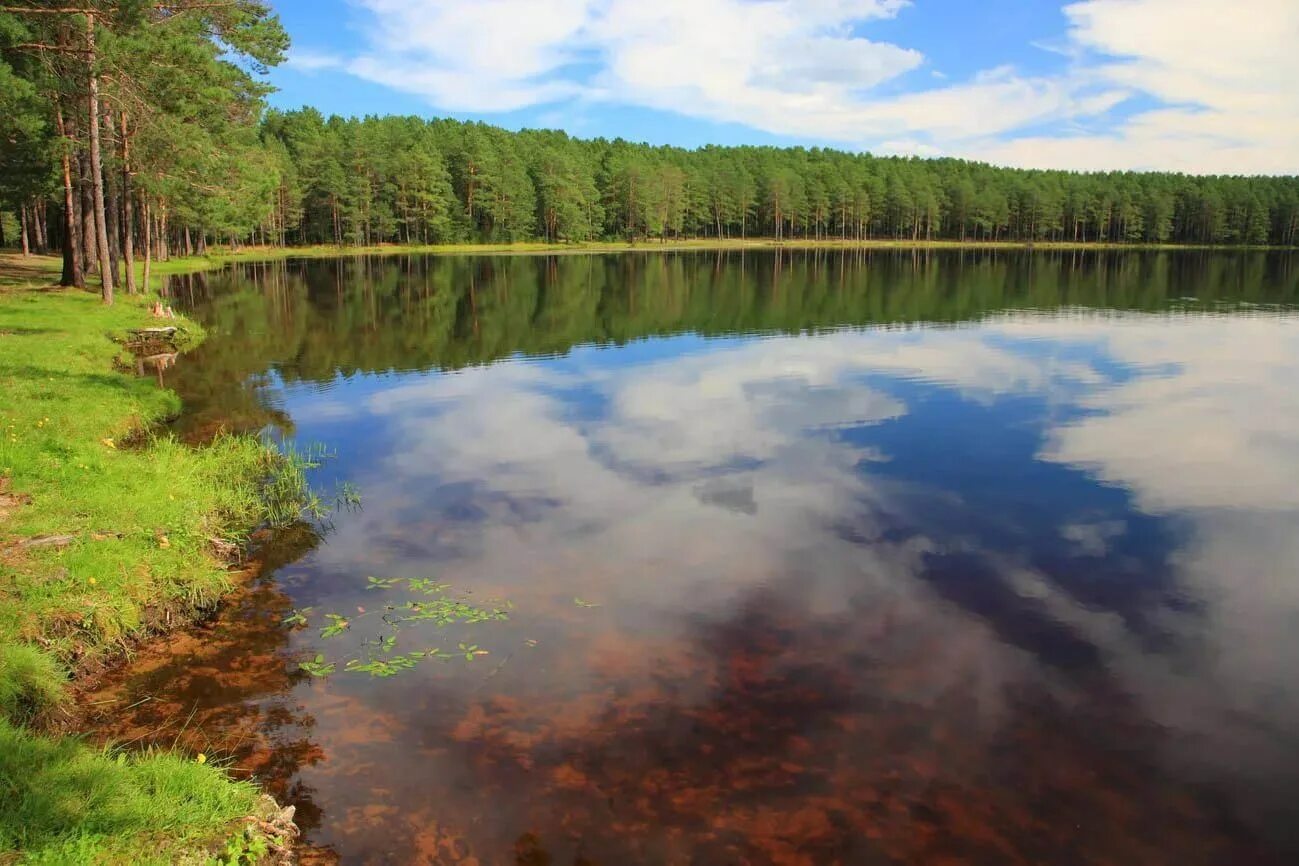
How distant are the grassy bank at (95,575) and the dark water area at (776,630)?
0.77 meters

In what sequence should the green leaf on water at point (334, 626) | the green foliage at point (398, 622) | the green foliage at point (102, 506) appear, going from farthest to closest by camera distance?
1. the green leaf on water at point (334, 626)
2. the green foliage at point (398, 622)
3. the green foliage at point (102, 506)

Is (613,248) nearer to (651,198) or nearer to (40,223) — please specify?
(651,198)

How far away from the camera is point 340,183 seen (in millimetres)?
118375

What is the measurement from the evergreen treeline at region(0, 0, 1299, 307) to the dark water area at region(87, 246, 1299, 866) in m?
12.1

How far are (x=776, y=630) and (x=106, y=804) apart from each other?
7869 mm

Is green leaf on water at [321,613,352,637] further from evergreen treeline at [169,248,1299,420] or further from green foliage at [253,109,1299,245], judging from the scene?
green foliage at [253,109,1299,245]

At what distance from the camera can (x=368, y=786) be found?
28.4 feet

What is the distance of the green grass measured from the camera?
6273 millimetres

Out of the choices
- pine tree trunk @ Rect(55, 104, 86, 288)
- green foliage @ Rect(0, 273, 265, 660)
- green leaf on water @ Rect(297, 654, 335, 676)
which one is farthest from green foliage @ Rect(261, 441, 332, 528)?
pine tree trunk @ Rect(55, 104, 86, 288)

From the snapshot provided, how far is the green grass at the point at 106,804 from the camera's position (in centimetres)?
627

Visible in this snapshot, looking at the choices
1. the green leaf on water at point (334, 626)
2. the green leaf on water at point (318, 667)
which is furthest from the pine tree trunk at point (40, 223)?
the green leaf on water at point (318, 667)

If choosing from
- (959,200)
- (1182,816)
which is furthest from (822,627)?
(959,200)

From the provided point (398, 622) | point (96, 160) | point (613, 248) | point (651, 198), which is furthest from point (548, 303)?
point (651, 198)

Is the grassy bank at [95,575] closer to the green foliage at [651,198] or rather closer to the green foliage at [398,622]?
the green foliage at [398,622]
